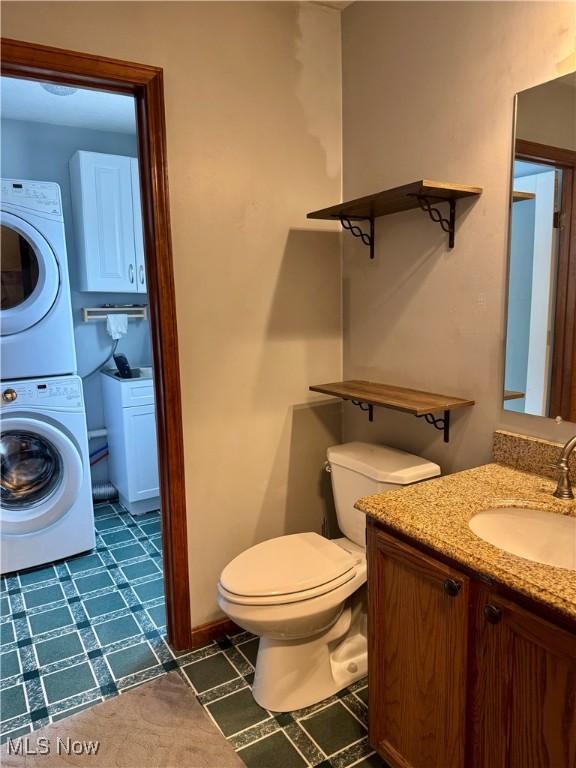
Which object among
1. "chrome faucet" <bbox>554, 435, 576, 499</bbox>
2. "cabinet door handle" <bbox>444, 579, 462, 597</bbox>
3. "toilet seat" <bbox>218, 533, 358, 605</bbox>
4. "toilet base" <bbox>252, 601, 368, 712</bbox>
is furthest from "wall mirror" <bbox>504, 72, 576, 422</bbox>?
"toilet base" <bbox>252, 601, 368, 712</bbox>

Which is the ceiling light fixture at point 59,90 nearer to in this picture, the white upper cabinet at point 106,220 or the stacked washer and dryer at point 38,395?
the white upper cabinet at point 106,220

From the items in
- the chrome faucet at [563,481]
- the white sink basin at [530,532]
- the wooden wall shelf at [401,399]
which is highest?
the wooden wall shelf at [401,399]

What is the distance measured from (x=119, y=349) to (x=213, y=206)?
6.59 ft

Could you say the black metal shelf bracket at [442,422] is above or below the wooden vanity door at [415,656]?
above

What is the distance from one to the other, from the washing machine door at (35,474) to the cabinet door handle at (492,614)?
2.25 metres

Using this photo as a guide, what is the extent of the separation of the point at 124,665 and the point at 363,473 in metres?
1.15

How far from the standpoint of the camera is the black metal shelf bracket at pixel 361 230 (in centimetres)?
202

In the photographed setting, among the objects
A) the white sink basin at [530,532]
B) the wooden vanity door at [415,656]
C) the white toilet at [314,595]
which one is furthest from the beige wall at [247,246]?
the white sink basin at [530,532]

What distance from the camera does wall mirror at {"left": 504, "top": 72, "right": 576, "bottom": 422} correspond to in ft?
4.38

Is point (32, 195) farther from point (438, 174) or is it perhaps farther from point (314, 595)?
point (314, 595)

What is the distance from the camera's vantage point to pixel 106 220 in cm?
319

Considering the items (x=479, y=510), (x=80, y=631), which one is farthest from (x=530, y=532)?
(x=80, y=631)

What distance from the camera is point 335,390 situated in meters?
1.99

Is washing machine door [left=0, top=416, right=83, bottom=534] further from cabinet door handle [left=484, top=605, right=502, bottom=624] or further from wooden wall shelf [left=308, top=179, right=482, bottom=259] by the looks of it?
cabinet door handle [left=484, top=605, right=502, bottom=624]
